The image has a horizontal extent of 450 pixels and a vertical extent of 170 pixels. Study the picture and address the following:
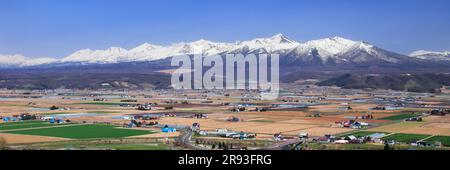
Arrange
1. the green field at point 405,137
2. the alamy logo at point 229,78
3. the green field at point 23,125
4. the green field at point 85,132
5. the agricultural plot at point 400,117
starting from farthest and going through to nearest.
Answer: the alamy logo at point 229,78, the agricultural plot at point 400,117, the green field at point 23,125, the green field at point 85,132, the green field at point 405,137

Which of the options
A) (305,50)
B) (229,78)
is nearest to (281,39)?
(305,50)

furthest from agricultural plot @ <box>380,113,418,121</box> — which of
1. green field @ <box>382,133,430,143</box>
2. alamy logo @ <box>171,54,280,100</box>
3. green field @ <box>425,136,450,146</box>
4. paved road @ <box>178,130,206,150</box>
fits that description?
alamy logo @ <box>171,54,280,100</box>

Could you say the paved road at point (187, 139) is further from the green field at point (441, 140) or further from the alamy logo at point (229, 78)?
the alamy logo at point (229, 78)

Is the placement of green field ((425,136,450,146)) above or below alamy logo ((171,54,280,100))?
below

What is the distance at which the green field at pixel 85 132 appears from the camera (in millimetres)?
20641

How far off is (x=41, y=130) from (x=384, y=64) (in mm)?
97831

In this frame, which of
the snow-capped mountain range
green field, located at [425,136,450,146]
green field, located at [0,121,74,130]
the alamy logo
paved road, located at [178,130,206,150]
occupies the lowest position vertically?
green field, located at [425,136,450,146]

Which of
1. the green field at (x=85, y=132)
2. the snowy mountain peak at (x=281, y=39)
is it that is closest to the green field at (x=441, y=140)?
the green field at (x=85, y=132)

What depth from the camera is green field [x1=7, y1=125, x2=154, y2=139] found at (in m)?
20.6

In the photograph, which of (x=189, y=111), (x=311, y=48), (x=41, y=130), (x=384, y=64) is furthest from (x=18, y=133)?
(x=311, y=48)

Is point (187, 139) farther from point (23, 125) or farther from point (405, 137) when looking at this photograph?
point (23, 125)

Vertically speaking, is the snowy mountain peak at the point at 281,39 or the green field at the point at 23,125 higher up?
the snowy mountain peak at the point at 281,39

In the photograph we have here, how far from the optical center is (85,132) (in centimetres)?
2180

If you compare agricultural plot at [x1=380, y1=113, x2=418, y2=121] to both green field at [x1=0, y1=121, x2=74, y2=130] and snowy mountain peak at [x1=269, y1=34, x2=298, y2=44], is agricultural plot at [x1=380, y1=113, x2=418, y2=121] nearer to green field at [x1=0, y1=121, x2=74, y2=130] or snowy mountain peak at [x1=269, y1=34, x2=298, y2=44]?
green field at [x1=0, y1=121, x2=74, y2=130]
